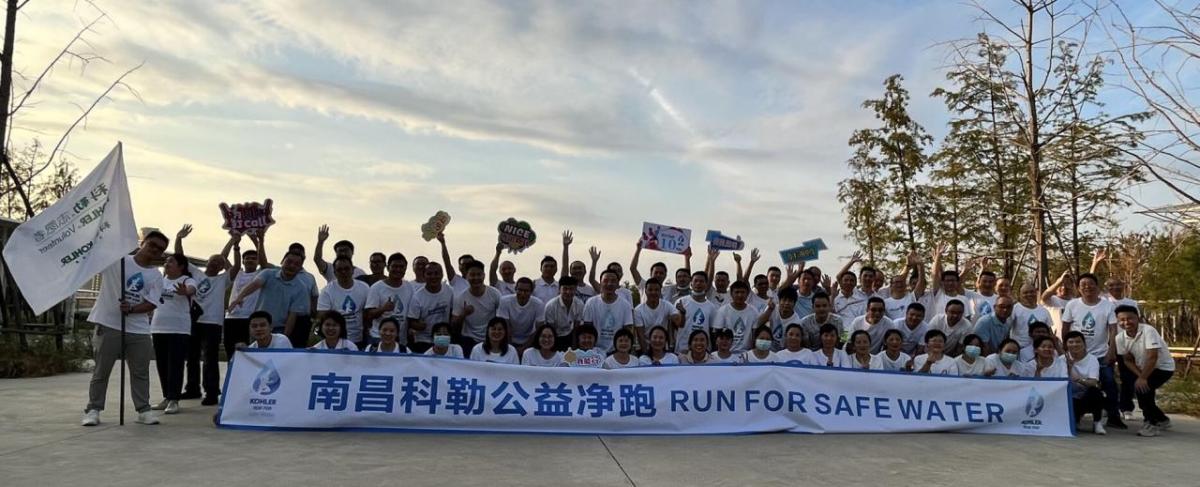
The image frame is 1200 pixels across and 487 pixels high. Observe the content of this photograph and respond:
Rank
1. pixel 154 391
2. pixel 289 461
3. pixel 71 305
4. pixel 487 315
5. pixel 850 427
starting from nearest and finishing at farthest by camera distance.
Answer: pixel 289 461, pixel 850 427, pixel 487 315, pixel 154 391, pixel 71 305

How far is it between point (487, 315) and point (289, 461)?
3350 millimetres

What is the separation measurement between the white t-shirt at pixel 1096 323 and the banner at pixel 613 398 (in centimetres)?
132

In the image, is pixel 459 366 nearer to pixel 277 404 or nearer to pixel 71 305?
pixel 277 404

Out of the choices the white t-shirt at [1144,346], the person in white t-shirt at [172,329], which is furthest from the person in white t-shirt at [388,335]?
the white t-shirt at [1144,346]

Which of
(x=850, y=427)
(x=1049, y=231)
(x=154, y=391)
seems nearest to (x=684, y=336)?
(x=850, y=427)

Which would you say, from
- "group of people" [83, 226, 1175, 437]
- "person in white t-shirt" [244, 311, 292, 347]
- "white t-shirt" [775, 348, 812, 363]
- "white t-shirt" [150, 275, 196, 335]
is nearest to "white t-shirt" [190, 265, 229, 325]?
"group of people" [83, 226, 1175, 437]

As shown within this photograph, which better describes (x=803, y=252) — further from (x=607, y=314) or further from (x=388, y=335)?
(x=388, y=335)

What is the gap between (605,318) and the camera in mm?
8695

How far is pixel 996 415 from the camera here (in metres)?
7.77

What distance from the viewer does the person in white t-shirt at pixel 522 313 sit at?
28.4ft

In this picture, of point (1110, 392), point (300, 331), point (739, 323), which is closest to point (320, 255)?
point (300, 331)

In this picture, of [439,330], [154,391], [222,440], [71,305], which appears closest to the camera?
[222,440]

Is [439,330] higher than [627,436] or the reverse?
higher

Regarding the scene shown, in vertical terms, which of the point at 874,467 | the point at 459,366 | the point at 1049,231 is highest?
the point at 1049,231
